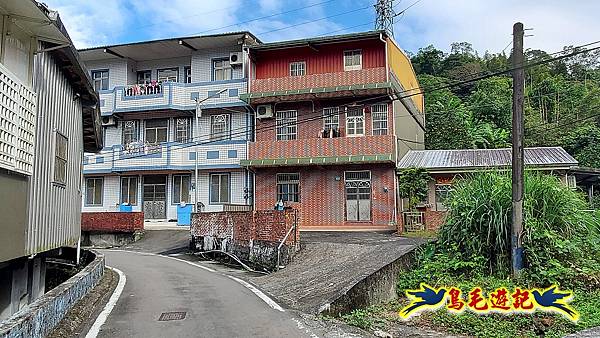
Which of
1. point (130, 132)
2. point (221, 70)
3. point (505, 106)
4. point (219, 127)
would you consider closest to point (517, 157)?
point (219, 127)

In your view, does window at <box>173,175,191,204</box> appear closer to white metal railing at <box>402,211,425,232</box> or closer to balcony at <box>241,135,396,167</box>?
balcony at <box>241,135,396,167</box>

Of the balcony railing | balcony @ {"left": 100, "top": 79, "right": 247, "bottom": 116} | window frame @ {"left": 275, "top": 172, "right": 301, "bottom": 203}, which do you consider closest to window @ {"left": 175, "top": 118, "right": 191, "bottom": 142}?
balcony @ {"left": 100, "top": 79, "right": 247, "bottom": 116}

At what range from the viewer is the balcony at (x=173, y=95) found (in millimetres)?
28297

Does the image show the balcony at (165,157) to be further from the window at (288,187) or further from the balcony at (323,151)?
the window at (288,187)

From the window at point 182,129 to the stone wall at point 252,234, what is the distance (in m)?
8.77

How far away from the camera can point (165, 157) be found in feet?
95.0

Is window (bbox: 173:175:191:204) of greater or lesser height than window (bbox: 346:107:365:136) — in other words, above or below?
below

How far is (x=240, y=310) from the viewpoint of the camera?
9.48 metres

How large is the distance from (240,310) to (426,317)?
3365mm

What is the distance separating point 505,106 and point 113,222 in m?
31.4

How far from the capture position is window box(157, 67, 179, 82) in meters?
30.8

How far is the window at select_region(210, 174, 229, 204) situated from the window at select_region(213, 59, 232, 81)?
526 cm

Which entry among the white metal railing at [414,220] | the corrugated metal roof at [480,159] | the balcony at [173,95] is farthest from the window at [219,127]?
the white metal railing at [414,220]

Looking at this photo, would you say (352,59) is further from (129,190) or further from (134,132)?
(129,190)
